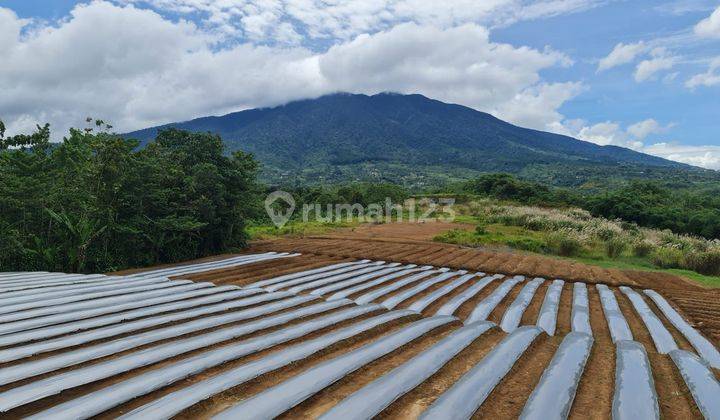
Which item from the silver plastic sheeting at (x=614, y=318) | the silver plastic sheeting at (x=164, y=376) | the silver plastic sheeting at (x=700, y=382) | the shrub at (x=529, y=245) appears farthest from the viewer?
the shrub at (x=529, y=245)

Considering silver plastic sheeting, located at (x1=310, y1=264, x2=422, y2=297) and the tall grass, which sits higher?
silver plastic sheeting, located at (x1=310, y1=264, x2=422, y2=297)

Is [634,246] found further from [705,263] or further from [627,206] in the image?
[627,206]

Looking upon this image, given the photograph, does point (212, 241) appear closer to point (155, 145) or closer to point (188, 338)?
point (155, 145)

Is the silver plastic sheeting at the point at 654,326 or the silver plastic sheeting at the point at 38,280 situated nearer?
the silver plastic sheeting at the point at 654,326

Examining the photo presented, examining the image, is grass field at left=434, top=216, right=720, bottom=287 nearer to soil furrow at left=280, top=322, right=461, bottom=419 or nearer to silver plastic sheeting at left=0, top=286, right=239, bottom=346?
soil furrow at left=280, top=322, right=461, bottom=419

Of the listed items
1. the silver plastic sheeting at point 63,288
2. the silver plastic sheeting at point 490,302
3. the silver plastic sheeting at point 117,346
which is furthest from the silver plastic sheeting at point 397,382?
the silver plastic sheeting at point 63,288

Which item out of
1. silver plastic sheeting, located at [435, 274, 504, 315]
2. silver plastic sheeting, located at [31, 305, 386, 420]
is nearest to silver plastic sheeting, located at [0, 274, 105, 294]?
silver plastic sheeting, located at [31, 305, 386, 420]

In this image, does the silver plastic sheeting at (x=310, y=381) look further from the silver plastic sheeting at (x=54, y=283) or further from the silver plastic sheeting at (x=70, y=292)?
the silver plastic sheeting at (x=54, y=283)
